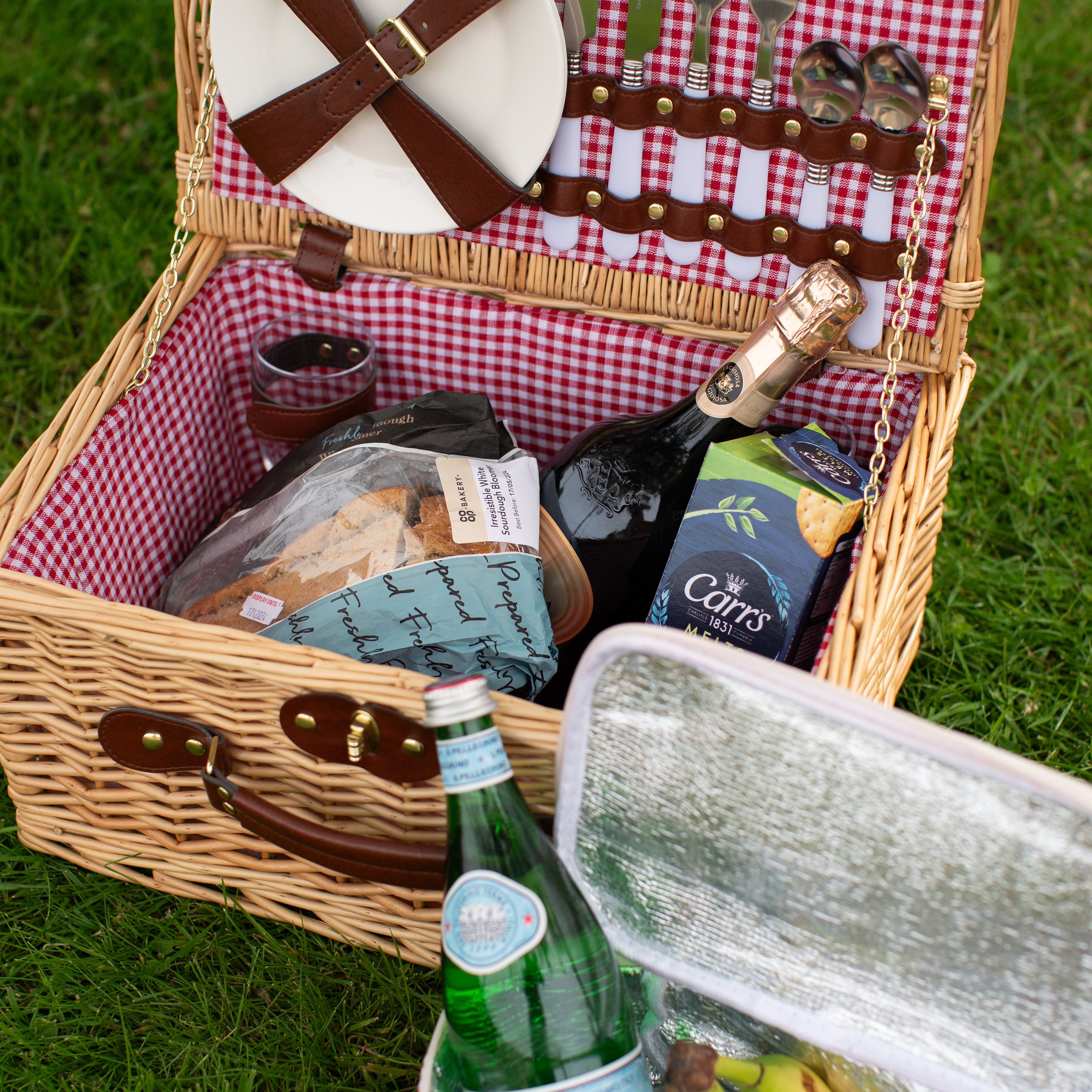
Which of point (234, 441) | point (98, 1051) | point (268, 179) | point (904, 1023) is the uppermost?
point (268, 179)

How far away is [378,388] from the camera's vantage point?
46.3 inches

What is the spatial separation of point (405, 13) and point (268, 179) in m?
0.21

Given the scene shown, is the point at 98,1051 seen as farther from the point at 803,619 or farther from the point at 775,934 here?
the point at 803,619

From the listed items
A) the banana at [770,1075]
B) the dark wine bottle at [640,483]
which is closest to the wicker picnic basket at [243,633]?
the dark wine bottle at [640,483]

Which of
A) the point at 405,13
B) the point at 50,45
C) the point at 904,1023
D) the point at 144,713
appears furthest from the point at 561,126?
the point at 50,45

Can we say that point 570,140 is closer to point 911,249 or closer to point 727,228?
point 727,228

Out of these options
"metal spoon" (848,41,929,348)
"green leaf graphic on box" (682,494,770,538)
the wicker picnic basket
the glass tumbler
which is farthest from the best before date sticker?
"metal spoon" (848,41,929,348)

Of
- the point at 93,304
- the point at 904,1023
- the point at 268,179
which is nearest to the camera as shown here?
the point at 904,1023

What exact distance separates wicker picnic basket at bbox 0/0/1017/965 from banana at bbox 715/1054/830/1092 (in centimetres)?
21

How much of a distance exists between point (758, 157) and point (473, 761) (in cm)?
63

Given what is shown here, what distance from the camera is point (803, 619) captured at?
83 cm

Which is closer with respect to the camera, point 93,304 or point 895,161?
point 895,161

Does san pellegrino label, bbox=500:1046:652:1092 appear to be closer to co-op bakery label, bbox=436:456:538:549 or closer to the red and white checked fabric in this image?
co-op bakery label, bbox=436:456:538:549

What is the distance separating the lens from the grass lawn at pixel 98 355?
801mm
